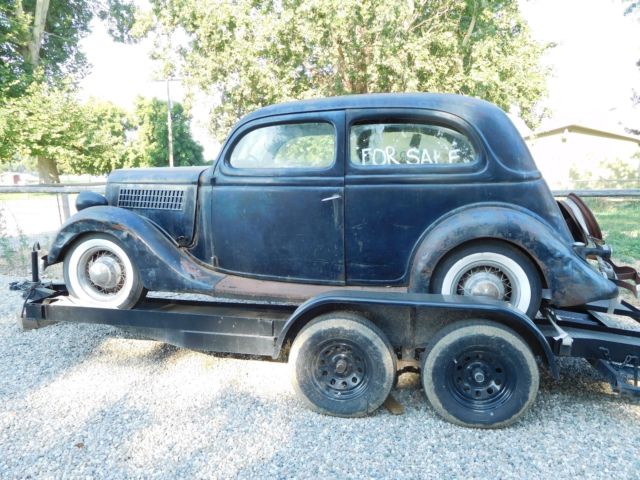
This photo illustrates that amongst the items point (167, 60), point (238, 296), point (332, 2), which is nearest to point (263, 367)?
point (238, 296)

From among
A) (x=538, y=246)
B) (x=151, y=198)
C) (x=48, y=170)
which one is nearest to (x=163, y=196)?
(x=151, y=198)

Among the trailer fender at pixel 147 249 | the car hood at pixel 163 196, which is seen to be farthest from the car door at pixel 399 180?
the car hood at pixel 163 196

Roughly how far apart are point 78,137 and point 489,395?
47.7 feet

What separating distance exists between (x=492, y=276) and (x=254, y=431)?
1.79m

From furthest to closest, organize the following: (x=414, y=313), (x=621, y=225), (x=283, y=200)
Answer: (x=621, y=225), (x=283, y=200), (x=414, y=313)

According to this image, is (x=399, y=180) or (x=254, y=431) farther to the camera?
(x=399, y=180)

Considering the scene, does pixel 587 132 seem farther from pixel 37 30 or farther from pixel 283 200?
pixel 37 30

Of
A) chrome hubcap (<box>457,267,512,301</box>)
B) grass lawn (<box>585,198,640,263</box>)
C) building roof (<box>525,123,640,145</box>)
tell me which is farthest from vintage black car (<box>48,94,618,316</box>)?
building roof (<box>525,123,640,145</box>)

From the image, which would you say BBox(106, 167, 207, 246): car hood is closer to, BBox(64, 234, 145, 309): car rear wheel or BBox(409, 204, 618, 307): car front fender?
BBox(64, 234, 145, 309): car rear wheel

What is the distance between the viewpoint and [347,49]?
1082cm

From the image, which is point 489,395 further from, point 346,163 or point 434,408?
point 346,163

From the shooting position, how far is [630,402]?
112 inches

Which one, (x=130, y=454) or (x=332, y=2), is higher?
(x=332, y=2)

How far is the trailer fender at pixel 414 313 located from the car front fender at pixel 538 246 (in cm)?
32
